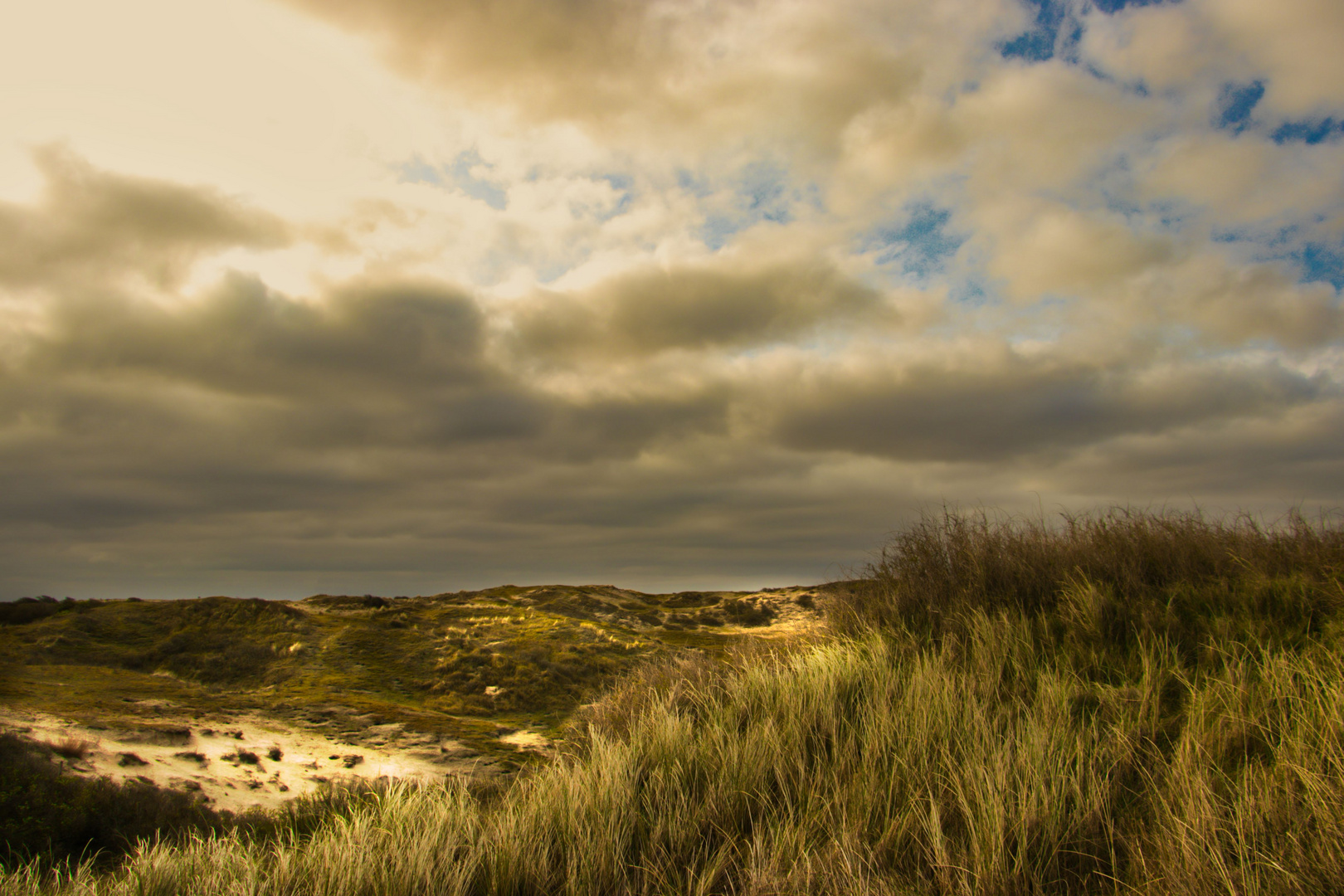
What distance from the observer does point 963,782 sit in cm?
427

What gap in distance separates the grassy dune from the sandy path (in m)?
2.03

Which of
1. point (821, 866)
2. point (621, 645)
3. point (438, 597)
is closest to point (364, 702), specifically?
point (621, 645)

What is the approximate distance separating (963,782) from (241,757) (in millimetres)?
9142

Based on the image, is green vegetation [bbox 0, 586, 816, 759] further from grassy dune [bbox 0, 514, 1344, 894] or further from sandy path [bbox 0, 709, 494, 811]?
grassy dune [bbox 0, 514, 1344, 894]

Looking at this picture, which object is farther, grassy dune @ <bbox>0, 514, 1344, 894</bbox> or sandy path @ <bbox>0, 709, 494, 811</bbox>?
sandy path @ <bbox>0, 709, 494, 811</bbox>

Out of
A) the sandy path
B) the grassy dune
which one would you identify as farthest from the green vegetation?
the grassy dune

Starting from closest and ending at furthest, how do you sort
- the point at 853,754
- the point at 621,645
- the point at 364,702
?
the point at 853,754 < the point at 364,702 < the point at 621,645

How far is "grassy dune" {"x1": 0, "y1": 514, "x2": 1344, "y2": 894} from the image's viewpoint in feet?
11.2

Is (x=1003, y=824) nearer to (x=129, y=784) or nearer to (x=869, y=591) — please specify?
(x=869, y=591)

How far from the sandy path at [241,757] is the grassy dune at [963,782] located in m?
2.03

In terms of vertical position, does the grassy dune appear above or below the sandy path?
above

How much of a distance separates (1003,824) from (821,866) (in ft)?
3.56

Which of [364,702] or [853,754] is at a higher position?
[853,754]

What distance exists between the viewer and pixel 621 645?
61.5ft
